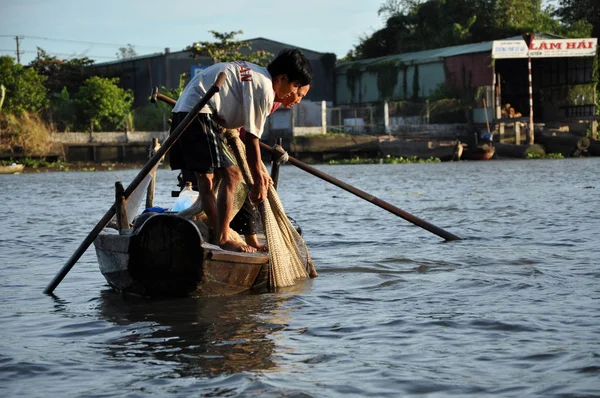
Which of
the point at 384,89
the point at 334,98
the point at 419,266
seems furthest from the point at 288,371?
the point at 334,98

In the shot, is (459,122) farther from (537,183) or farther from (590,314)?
(590,314)

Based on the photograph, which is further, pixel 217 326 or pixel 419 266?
pixel 419 266

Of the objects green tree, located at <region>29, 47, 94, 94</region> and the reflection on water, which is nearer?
the reflection on water

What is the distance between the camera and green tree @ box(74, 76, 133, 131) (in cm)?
3444

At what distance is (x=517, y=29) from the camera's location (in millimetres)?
41500

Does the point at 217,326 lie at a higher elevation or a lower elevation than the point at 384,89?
lower

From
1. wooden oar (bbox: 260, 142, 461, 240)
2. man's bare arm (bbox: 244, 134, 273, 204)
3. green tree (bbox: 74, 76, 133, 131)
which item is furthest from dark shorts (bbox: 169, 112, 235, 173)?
green tree (bbox: 74, 76, 133, 131)

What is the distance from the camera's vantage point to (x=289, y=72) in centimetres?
572

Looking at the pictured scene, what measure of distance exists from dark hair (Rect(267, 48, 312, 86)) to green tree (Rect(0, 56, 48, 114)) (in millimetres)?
29480

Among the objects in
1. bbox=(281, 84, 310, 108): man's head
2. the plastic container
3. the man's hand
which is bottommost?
the plastic container

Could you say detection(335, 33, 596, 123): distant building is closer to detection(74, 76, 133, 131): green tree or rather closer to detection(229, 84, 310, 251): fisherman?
detection(74, 76, 133, 131): green tree

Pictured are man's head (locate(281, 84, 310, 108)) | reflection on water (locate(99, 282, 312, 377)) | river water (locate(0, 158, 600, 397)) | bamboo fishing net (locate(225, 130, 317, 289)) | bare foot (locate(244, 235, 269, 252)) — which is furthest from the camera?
bare foot (locate(244, 235, 269, 252))

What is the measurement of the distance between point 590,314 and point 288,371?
1.98 m

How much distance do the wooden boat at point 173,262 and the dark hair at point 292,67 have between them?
112cm
